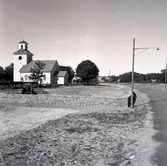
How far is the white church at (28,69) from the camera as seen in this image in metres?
77.0

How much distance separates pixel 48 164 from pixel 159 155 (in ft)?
12.0

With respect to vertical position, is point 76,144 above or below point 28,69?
below

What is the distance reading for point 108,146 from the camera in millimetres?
8500

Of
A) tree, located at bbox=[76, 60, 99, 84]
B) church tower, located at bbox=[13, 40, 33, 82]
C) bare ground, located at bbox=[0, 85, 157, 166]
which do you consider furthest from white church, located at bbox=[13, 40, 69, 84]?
bare ground, located at bbox=[0, 85, 157, 166]

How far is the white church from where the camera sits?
7700 centimetres

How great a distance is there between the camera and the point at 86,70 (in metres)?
87.2

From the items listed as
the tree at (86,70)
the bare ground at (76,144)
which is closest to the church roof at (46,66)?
the tree at (86,70)

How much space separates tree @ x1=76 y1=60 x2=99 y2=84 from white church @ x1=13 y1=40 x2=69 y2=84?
28.1ft

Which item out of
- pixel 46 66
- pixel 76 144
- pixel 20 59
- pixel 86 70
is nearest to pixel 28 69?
pixel 46 66

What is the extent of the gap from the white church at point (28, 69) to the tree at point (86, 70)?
8575mm

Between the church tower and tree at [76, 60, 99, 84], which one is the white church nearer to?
the church tower

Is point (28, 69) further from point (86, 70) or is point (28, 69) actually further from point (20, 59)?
point (86, 70)

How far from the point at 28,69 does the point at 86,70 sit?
2254 centimetres

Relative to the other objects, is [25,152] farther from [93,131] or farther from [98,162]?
[93,131]
